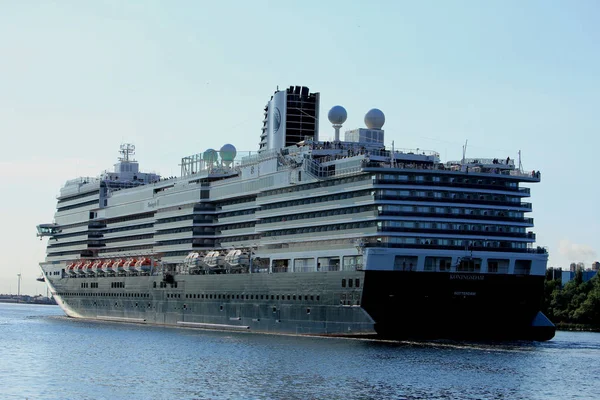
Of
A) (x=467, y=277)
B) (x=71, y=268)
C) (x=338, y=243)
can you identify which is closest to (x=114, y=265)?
(x=71, y=268)

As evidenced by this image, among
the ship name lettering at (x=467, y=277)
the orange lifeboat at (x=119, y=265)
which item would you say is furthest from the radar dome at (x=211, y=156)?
the ship name lettering at (x=467, y=277)

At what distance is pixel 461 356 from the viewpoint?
233 ft

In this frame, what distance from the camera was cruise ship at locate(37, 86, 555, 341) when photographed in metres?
79.0

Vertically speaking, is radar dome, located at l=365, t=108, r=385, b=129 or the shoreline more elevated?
radar dome, located at l=365, t=108, r=385, b=129

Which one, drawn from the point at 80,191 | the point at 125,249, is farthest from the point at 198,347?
the point at 80,191

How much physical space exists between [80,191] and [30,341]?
52075 millimetres

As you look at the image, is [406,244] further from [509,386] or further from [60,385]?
[60,385]

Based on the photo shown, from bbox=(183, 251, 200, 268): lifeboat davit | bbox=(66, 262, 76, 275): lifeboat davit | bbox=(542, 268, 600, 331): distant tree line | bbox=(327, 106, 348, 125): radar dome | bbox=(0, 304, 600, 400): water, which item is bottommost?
bbox=(0, 304, 600, 400): water

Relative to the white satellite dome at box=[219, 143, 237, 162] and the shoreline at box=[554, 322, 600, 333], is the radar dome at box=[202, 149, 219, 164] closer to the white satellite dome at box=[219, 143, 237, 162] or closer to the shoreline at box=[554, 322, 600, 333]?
the white satellite dome at box=[219, 143, 237, 162]

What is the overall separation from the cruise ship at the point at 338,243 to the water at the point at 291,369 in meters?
2.98

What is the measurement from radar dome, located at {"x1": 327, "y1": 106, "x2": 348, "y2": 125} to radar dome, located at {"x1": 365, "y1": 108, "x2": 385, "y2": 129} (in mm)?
2328

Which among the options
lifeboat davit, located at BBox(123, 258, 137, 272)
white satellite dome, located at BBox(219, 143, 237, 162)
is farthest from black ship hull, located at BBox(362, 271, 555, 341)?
lifeboat davit, located at BBox(123, 258, 137, 272)

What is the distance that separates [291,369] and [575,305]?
91173 millimetres

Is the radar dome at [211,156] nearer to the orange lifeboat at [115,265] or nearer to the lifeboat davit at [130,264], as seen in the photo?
the lifeboat davit at [130,264]
